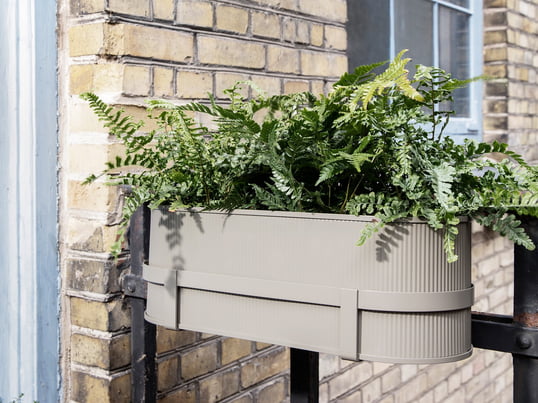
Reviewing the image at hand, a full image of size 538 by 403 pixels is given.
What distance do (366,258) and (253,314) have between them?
0.69ft

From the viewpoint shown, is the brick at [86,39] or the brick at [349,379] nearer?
the brick at [86,39]

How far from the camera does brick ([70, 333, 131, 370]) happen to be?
148cm

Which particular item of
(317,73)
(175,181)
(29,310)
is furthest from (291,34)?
(29,310)

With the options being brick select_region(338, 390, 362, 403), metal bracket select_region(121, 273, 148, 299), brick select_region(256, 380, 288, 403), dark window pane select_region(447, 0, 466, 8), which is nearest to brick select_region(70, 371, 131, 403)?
metal bracket select_region(121, 273, 148, 299)

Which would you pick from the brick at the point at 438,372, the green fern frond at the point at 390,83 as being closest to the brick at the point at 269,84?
the green fern frond at the point at 390,83

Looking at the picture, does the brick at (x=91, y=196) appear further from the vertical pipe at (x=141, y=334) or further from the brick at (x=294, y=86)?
the brick at (x=294, y=86)

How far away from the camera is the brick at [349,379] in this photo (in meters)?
2.22

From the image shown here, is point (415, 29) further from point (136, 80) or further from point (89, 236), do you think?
point (89, 236)

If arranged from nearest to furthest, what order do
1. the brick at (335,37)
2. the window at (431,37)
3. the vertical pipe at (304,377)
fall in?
the vertical pipe at (304,377), the brick at (335,37), the window at (431,37)

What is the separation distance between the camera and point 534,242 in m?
1.05

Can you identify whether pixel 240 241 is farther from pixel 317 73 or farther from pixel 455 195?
pixel 317 73

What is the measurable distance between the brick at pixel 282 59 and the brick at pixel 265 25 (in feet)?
0.11

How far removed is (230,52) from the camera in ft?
5.64

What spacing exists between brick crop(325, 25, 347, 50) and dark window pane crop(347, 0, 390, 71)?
187mm
